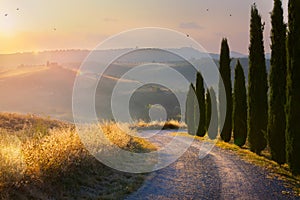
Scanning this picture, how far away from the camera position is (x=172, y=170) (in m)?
11.9

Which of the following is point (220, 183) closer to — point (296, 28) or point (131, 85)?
point (296, 28)

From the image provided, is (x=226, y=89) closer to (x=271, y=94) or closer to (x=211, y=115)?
(x=211, y=115)

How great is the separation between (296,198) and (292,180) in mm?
2423

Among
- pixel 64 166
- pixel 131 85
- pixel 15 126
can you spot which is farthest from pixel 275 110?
pixel 131 85

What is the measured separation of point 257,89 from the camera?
57.4 feet

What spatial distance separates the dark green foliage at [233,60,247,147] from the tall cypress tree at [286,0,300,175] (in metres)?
8.02

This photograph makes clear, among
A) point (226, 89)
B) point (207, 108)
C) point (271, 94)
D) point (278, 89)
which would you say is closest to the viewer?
point (278, 89)

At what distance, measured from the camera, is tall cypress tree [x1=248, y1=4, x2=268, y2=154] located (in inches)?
679

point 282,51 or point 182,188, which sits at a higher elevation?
point 282,51

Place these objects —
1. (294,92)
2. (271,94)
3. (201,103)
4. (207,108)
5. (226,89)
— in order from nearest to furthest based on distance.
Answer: (294,92)
(271,94)
(226,89)
(207,108)
(201,103)

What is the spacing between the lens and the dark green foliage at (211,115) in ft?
85.0

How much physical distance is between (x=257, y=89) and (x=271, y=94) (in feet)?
9.70

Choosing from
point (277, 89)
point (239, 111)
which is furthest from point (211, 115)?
point (277, 89)

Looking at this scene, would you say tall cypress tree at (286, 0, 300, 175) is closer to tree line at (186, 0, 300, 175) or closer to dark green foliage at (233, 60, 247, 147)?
tree line at (186, 0, 300, 175)
